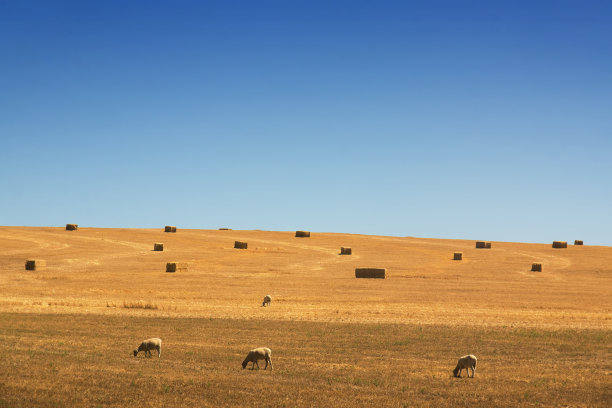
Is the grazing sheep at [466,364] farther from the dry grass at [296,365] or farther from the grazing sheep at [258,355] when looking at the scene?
the grazing sheep at [258,355]

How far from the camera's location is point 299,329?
36.3 m

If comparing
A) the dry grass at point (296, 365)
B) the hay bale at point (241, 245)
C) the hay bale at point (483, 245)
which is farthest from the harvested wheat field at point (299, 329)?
the hay bale at point (483, 245)

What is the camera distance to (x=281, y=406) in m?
19.6

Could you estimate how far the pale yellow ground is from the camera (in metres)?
44.7

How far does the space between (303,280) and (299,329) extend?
93.6ft

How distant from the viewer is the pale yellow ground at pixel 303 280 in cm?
4469

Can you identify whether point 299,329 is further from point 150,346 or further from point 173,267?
point 173,267

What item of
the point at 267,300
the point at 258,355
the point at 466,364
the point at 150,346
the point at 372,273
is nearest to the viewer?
the point at 466,364


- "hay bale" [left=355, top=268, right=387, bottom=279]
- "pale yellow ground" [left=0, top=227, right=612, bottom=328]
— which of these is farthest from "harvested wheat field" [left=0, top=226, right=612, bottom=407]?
"hay bale" [left=355, top=268, right=387, bottom=279]

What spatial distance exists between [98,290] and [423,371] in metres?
36.6

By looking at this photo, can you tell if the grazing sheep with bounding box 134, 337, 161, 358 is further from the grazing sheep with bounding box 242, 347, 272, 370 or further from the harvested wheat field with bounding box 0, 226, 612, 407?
the grazing sheep with bounding box 242, 347, 272, 370

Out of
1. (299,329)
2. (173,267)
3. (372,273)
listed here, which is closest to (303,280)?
(372,273)

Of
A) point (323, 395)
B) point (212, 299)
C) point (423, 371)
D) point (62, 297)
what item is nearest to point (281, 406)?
point (323, 395)

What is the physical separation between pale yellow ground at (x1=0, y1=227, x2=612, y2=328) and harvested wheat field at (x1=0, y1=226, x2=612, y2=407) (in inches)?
9.6
